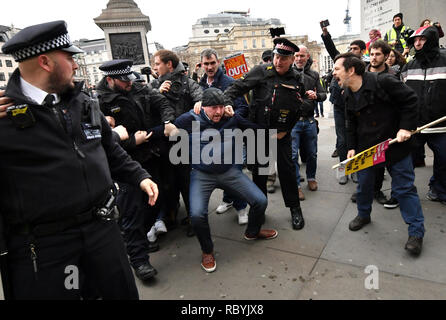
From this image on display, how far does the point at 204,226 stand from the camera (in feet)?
9.96

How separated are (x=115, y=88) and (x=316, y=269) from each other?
9.10 feet

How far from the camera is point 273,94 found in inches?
138

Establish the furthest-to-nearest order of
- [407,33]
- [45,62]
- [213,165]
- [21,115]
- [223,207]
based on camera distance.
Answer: [407,33] < [223,207] < [213,165] < [45,62] < [21,115]

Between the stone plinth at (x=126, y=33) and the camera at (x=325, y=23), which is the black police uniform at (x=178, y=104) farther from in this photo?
the stone plinth at (x=126, y=33)

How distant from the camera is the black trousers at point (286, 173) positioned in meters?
3.73

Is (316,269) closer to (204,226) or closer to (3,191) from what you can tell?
(204,226)

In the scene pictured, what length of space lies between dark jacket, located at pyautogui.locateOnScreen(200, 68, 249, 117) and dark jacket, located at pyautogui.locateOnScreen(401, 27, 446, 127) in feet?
7.73

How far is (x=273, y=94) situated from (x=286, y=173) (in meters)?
1.01

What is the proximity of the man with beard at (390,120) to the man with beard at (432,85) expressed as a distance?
2.70 feet

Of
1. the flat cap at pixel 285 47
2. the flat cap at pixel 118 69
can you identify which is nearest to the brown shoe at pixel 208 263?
the flat cap at pixel 118 69

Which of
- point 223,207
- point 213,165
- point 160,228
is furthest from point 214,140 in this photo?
point 223,207

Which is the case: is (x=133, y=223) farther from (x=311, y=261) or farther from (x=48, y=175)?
(x=311, y=261)

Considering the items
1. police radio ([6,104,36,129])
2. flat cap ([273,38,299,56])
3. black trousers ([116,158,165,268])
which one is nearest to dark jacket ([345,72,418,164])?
flat cap ([273,38,299,56])

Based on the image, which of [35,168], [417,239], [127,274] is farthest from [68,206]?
[417,239]
